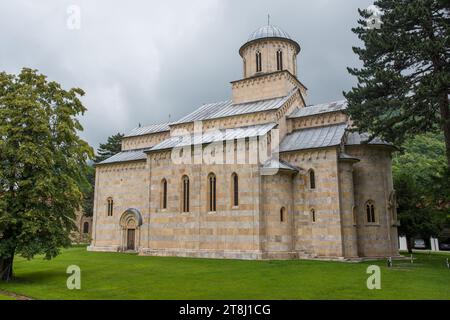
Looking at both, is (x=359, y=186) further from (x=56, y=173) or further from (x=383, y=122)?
(x=56, y=173)

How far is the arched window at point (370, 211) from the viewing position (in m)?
25.2

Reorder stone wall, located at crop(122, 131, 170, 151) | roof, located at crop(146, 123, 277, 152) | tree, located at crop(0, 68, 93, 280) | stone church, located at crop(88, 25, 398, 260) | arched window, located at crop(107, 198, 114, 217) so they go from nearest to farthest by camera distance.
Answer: tree, located at crop(0, 68, 93, 280) → stone church, located at crop(88, 25, 398, 260) → roof, located at crop(146, 123, 277, 152) → arched window, located at crop(107, 198, 114, 217) → stone wall, located at crop(122, 131, 170, 151)

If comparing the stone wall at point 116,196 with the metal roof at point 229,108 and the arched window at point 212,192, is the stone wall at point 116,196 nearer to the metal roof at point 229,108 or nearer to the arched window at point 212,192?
the metal roof at point 229,108

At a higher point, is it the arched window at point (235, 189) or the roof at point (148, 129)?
the roof at point (148, 129)

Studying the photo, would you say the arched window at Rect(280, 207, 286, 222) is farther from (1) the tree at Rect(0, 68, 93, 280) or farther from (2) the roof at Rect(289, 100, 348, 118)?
(1) the tree at Rect(0, 68, 93, 280)

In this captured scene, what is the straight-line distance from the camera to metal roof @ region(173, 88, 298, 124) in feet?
95.2

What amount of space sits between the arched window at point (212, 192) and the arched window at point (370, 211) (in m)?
10.3

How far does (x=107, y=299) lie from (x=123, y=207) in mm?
20816

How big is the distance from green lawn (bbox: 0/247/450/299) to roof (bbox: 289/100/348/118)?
11695 millimetres

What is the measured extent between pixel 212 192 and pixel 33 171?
478 inches

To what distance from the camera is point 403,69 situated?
19.2 m

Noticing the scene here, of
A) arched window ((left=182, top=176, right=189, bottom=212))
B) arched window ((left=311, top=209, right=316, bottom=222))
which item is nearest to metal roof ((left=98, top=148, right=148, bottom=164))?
arched window ((left=182, top=176, right=189, bottom=212))

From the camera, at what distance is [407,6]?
17188 millimetres

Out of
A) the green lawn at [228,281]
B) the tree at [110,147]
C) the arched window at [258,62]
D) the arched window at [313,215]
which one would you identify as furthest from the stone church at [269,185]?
the tree at [110,147]
